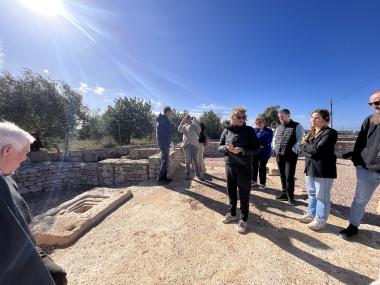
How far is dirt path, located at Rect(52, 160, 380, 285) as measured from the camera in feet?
7.02

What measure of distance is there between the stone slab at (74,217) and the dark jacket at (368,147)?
13.0 feet

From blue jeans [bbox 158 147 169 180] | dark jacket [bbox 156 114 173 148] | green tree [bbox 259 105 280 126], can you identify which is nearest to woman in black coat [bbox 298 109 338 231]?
dark jacket [bbox 156 114 173 148]

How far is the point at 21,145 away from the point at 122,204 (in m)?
3.26

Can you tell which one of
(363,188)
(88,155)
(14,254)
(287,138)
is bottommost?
(88,155)

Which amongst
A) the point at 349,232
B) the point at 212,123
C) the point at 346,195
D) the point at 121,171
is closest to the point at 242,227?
the point at 349,232

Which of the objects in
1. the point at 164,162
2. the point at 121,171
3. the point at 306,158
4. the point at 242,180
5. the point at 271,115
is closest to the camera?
the point at 242,180

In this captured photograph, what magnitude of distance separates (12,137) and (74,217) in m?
2.64

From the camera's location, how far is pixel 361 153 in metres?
2.58

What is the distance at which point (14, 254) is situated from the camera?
786 millimetres

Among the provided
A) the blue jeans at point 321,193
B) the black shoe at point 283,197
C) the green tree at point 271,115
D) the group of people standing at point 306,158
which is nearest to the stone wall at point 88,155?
the black shoe at point 283,197

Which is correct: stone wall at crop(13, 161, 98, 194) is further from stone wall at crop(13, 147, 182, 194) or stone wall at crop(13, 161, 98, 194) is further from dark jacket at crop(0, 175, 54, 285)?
dark jacket at crop(0, 175, 54, 285)

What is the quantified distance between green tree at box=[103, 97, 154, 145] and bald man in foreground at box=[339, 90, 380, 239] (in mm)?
20906

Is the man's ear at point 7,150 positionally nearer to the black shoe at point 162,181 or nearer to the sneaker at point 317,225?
the sneaker at point 317,225

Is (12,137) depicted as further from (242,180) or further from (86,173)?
(86,173)
